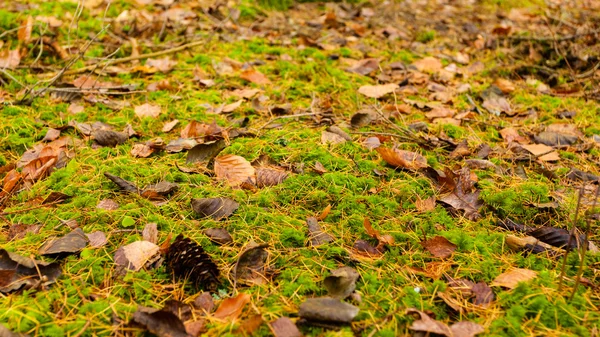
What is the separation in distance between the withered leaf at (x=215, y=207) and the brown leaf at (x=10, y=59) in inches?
86.9

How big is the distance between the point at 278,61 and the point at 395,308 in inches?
102

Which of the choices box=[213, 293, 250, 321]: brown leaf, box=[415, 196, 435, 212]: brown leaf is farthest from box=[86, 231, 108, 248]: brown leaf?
box=[415, 196, 435, 212]: brown leaf

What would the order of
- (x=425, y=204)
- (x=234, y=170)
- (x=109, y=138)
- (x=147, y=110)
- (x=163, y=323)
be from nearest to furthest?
1. (x=163, y=323)
2. (x=425, y=204)
3. (x=234, y=170)
4. (x=109, y=138)
5. (x=147, y=110)

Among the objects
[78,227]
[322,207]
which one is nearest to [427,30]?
[322,207]

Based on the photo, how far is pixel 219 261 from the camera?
1.80 meters

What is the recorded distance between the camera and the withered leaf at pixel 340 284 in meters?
1.65

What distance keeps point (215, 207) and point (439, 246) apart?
3.08 ft

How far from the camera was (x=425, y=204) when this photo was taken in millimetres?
2193

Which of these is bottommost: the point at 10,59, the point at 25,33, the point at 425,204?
the point at 425,204

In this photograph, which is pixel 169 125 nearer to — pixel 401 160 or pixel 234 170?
pixel 234 170

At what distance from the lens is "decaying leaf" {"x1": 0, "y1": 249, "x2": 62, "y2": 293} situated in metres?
1.63

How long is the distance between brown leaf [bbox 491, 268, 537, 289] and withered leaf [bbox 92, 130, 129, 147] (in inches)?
77.9

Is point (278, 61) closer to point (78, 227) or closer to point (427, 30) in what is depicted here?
Answer: point (427, 30)

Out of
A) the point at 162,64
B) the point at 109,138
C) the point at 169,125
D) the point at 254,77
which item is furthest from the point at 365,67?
the point at 109,138
